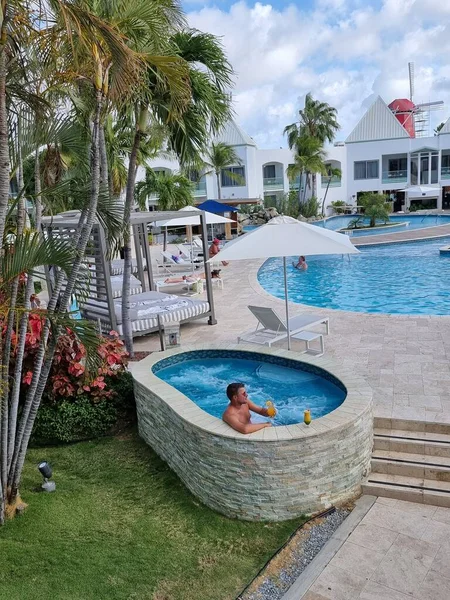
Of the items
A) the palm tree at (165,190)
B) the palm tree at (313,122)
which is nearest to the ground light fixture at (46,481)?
the palm tree at (165,190)

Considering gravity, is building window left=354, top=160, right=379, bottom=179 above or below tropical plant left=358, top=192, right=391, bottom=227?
above

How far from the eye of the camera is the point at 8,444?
5582mm

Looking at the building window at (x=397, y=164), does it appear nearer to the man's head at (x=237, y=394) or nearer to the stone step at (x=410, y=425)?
the stone step at (x=410, y=425)

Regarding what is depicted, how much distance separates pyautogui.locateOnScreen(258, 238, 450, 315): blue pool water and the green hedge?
29.7 feet

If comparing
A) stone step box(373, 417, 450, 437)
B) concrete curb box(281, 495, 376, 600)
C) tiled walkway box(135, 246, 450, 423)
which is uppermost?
tiled walkway box(135, 246, 450, 423)

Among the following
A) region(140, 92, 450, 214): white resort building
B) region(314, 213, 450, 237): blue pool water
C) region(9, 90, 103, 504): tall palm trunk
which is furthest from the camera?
region(140, 92, 450, 214): white resort building

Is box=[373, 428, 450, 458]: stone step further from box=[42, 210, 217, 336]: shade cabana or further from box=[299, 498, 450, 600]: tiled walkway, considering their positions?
box=[42, 210, 217, 336]: shade cabana

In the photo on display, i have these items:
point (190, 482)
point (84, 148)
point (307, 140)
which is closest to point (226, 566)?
point (190, 482)

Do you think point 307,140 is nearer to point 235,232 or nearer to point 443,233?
point 235,232

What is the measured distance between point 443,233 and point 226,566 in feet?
91.9

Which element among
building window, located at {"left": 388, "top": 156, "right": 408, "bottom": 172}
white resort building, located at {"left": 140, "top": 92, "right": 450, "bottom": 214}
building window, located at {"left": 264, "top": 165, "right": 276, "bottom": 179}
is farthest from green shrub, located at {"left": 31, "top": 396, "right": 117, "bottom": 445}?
building window, located at {"left": 388, "top": 156, "right": 408, "bottom": 172}

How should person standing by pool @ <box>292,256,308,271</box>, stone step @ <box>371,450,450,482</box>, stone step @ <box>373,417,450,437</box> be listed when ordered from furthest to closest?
person standing by pool @ <box>292,256,308,271</box>, stone step @ <box>373,417,450,437</box>, stone step @ <box>371,450,450,482</box>

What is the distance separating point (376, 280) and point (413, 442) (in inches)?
542

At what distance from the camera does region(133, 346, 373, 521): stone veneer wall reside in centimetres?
547
